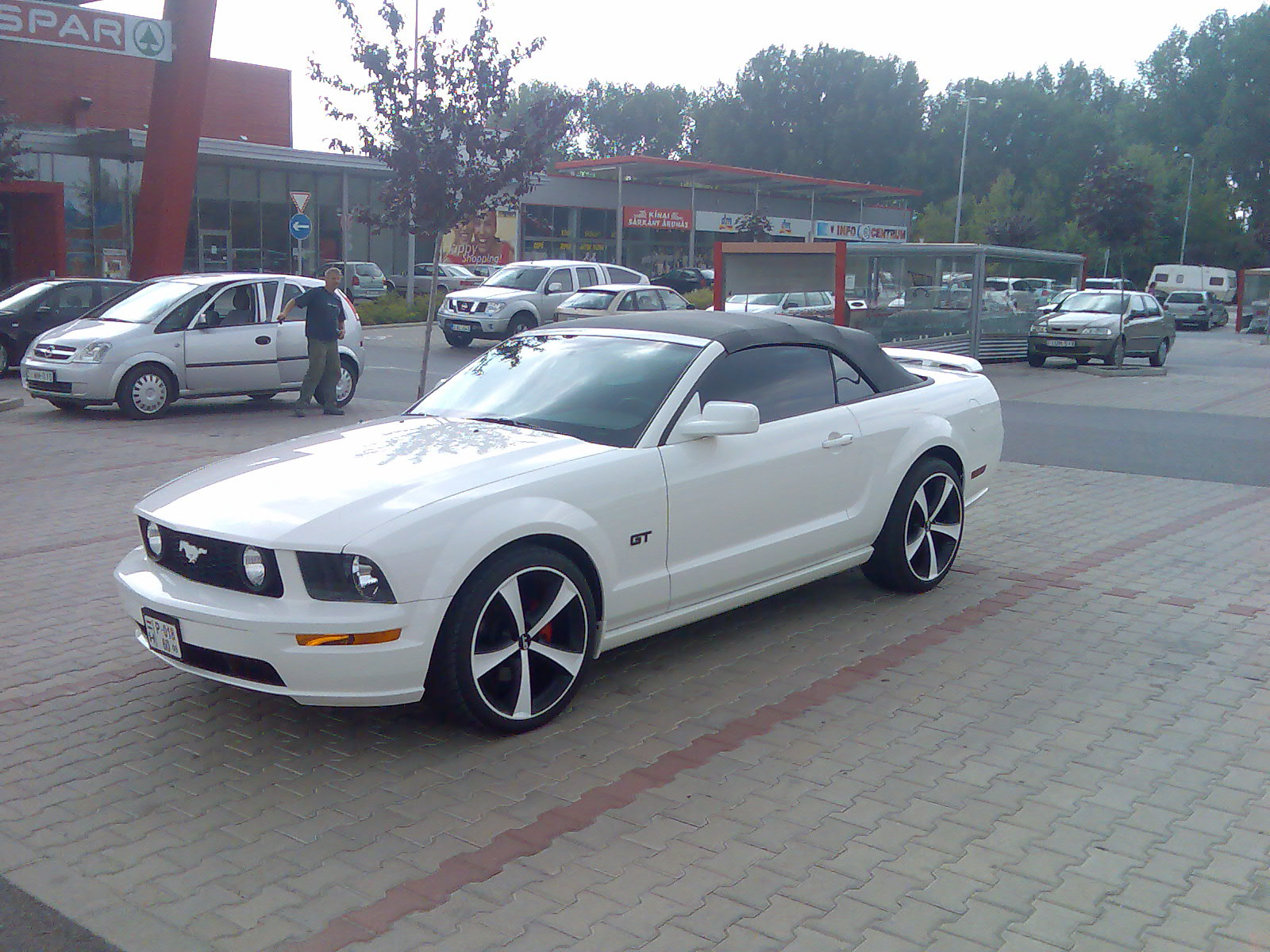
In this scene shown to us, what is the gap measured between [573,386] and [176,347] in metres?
9.94

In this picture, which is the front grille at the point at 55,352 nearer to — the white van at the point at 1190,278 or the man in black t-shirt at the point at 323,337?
the man in black t-shirt at the point at 323,337

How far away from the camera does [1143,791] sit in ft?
13.6

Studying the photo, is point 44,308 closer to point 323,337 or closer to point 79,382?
point 79,382

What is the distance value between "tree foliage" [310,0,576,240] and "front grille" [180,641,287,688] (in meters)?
12.1

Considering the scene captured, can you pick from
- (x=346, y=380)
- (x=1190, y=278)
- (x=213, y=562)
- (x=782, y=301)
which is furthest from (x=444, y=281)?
(x=213, y=562)

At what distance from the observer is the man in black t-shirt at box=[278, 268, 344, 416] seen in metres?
14.0

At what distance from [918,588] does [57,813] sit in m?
4.33

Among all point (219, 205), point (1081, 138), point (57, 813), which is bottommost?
point (57, 813)

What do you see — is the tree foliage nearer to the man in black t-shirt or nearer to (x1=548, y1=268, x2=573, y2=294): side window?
the man in black t-shirt

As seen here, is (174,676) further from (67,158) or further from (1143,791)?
(67,158)

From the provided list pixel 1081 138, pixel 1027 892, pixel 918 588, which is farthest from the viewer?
pixel 1081 138

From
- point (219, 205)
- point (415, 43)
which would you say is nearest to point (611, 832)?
point (415, 43)

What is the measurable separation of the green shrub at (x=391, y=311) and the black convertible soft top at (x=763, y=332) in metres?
28.5

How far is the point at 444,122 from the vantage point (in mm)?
15391
